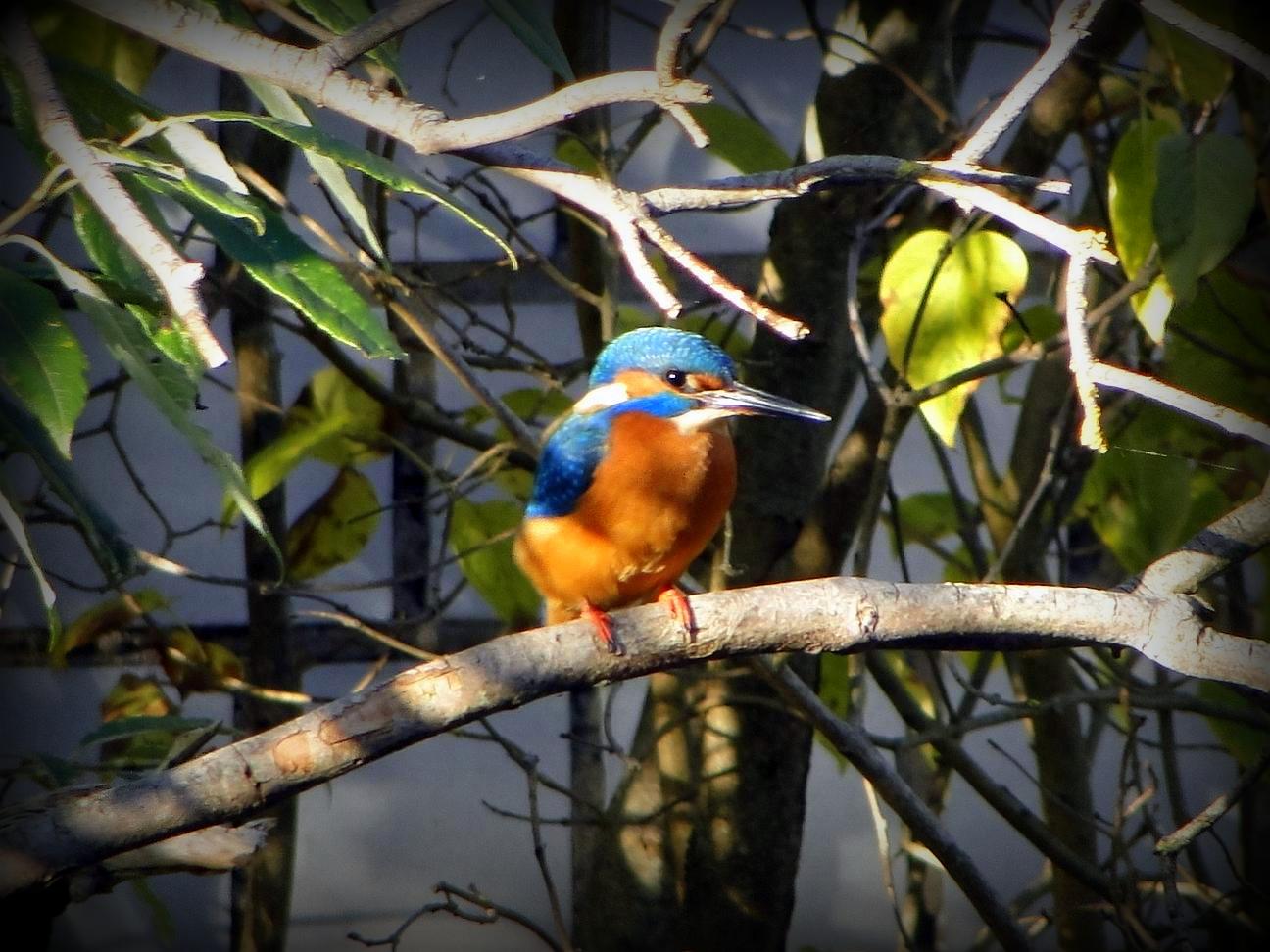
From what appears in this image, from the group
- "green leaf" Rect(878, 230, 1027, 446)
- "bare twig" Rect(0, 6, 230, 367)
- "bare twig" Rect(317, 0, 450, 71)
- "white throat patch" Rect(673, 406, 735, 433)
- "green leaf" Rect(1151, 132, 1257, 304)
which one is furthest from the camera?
"white throat patch" Rect(673, 406, 735, 433)

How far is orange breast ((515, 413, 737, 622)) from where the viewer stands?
1731 millimetres

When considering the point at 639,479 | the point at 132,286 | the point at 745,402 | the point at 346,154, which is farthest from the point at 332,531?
the point at 346,154

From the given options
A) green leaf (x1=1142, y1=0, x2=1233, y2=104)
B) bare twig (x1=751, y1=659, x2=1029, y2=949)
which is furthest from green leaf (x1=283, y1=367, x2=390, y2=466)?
green leaf (x1=1142, y1=0, x2=1233, y2=104)

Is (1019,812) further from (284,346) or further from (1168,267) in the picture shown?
(284,346)

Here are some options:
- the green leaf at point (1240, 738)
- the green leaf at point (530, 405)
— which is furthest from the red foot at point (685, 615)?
the green leaf at point (1240, 738)

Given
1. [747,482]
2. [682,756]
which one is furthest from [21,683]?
[747,482]

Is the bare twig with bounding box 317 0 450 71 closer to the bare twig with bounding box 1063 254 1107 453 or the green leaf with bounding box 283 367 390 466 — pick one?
the bare twig with bounding box 1063 254 1107 453

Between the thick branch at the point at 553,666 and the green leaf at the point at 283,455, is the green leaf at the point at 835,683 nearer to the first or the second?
the green leaf at the point at 283,455

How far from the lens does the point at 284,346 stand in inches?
110

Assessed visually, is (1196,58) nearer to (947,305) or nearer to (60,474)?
(947,305)

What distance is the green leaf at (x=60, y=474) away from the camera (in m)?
1.05

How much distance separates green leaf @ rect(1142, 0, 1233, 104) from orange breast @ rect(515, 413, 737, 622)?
750 millimetres

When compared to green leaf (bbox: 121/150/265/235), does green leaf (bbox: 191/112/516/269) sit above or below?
above

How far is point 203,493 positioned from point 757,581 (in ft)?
4.54
